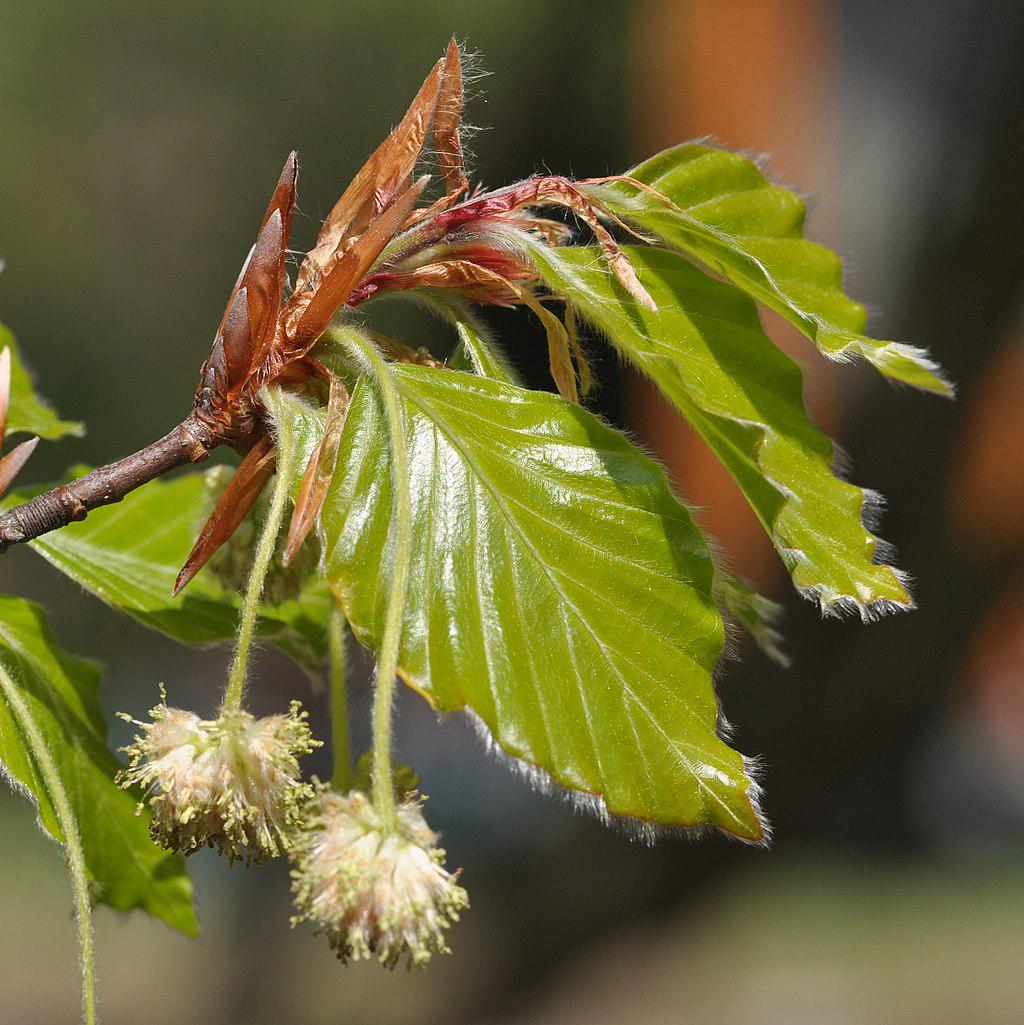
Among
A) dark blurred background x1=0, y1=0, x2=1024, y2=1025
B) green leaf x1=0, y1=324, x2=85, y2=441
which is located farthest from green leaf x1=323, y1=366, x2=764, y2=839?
green leaf x1=0, y1=324, x2=85, y2=441

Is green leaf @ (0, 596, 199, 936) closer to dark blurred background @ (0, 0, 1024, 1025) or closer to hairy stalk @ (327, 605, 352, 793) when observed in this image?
dark blurred background @ (0, 0, 1024, 1025)

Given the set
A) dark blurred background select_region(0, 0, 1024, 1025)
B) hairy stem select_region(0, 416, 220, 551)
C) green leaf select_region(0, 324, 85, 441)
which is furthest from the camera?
dark blurred background select_region(0, 0, 1024, 1025)

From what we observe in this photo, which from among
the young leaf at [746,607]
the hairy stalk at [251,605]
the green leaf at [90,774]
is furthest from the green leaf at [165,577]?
the young leaf at [746,607]

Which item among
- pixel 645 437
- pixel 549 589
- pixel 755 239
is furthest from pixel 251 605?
pixel 645 437

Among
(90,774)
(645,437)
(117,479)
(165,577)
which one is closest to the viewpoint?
(117,479)

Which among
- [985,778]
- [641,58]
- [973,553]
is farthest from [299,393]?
[985,778]

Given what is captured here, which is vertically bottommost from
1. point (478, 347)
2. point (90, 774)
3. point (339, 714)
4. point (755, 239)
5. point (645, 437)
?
point (645, 437)

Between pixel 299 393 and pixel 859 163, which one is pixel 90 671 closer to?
pixel 299 393

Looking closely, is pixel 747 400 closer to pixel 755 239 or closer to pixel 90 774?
pixel 755 239
